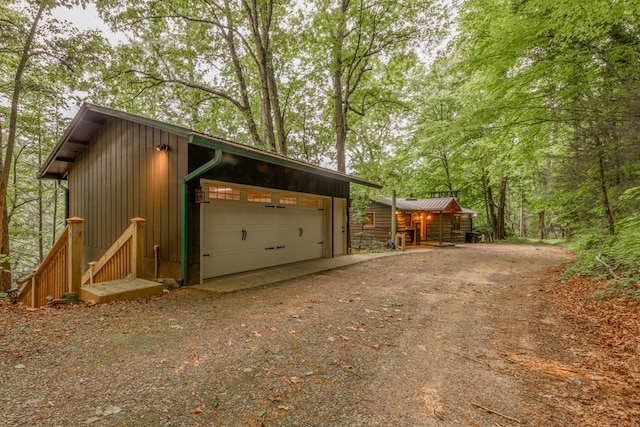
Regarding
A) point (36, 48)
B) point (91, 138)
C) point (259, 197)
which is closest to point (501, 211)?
point (259, 197)

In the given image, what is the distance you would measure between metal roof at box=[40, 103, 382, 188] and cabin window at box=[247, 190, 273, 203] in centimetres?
109

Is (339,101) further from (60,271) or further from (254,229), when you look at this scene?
(60,271)

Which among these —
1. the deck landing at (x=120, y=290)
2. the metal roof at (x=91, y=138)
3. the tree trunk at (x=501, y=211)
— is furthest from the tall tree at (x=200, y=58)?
the tree trunk at (x=501, y=211)


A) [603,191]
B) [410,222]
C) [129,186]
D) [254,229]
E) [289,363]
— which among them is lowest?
[289,363]

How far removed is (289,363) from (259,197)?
4918mm

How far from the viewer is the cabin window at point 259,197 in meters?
6.83

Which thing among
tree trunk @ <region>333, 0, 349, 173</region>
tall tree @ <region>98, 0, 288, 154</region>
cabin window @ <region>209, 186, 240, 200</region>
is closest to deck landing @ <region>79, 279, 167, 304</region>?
cabin window @ <region>209, 186, 240, 200</region>

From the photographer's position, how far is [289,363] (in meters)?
2.63

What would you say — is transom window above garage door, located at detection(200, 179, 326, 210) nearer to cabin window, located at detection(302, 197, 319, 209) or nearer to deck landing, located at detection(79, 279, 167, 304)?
cabin window, located at detection(302, 197, 319, 209)

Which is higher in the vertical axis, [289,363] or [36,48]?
[36,48]

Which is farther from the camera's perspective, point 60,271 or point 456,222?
point 456,222

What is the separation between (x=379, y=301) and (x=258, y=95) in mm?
12820

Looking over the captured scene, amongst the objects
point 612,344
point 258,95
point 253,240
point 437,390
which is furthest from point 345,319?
point 258,95

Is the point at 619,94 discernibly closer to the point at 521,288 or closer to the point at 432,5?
the point at 521,288
